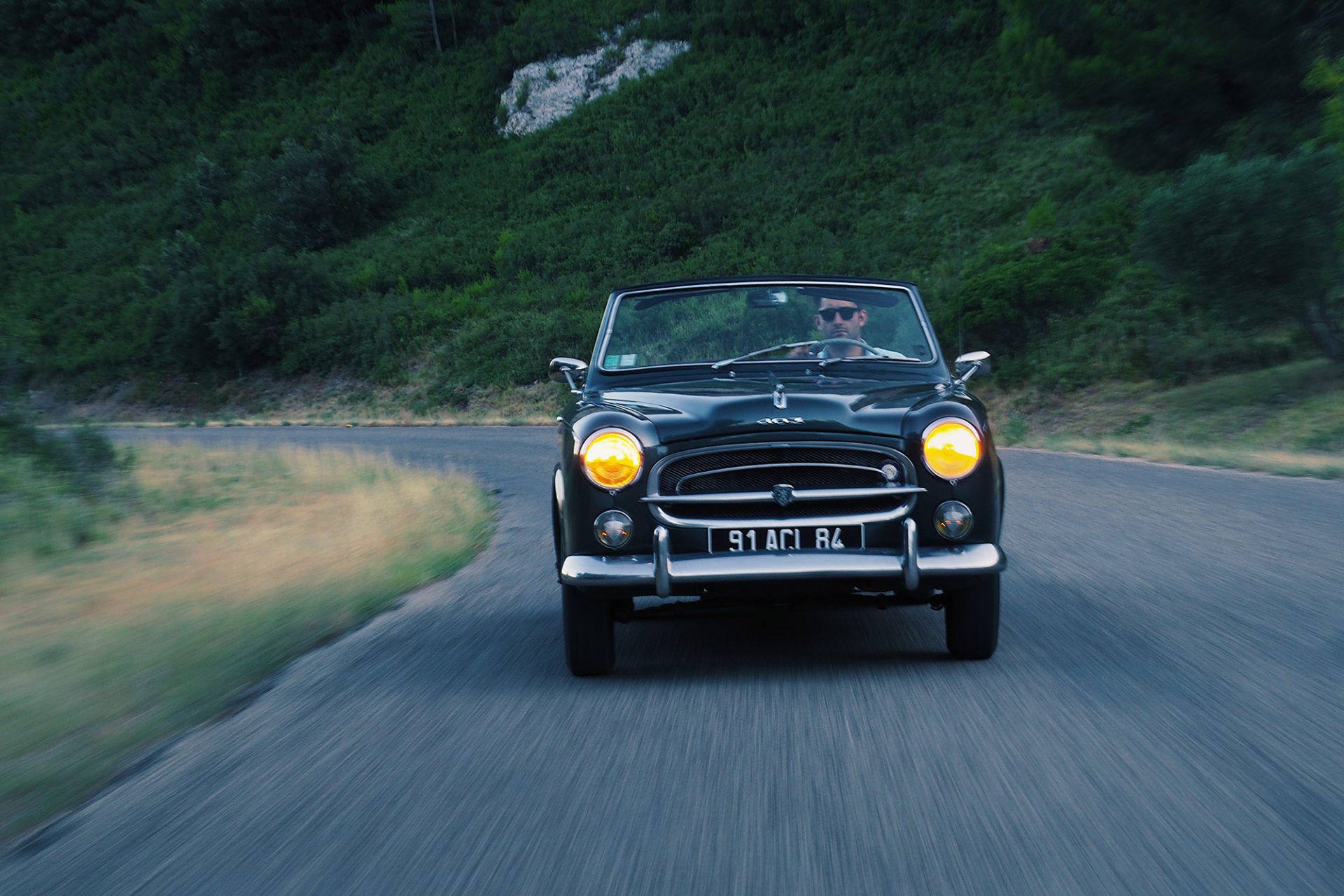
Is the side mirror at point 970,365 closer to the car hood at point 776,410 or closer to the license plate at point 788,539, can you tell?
the car hood at point 776,410

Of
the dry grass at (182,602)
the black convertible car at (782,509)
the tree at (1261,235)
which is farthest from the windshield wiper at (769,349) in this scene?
the tree at (1261,235)

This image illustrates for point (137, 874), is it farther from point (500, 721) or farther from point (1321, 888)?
point (1321, 888)

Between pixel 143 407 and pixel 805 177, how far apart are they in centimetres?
3050

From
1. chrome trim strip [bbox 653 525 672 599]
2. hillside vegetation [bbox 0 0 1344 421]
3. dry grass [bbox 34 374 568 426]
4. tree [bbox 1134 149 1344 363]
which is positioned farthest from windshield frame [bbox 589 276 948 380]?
dry grass [bbox 34 374 568 426]

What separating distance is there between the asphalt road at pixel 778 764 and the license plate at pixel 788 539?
503 mm

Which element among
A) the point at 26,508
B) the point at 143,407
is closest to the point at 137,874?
the point at 26,508

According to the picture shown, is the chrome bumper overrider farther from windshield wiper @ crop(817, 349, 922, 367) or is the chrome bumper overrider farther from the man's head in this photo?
the man's head

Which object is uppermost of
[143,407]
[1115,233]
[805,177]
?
[805,177]

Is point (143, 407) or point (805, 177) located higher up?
point (805, 177)

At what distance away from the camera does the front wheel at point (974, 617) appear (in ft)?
15.4

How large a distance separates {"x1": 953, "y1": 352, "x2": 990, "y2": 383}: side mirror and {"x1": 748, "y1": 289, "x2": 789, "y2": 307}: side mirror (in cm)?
88

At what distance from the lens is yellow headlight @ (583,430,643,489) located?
4645 mm

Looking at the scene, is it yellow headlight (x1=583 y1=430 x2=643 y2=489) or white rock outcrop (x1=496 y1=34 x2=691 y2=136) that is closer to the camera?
yellow headlight (x1=583 y1=430 x2=643 y2=489)

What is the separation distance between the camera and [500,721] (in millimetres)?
4184
